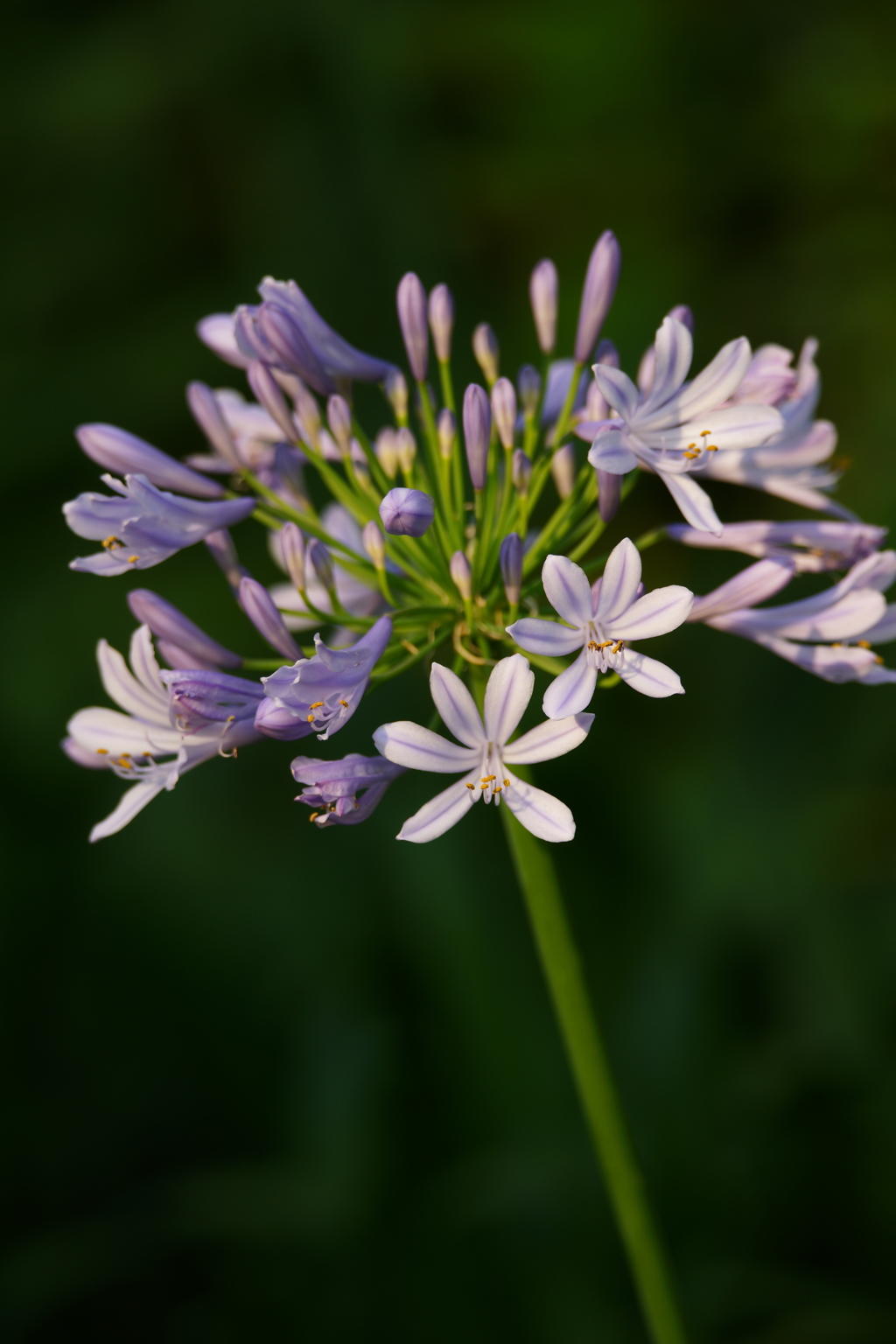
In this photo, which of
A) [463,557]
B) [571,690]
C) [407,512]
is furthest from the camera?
[463,557]

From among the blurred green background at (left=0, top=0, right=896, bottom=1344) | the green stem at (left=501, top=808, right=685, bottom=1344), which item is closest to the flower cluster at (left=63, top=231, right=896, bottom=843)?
the green stem at (left=501, top=808, right=685, bottom=1344)

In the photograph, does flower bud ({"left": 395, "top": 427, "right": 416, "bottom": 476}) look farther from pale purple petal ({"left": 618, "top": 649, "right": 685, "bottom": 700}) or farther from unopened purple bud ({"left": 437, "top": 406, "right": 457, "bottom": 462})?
pale purple petal ({"left": 618, "top": 649, "right": 685, "bottom": 700})

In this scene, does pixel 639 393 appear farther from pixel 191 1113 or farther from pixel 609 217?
pixel 609 217

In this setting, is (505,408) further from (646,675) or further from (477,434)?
(646,675)

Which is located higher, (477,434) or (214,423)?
(214,423)

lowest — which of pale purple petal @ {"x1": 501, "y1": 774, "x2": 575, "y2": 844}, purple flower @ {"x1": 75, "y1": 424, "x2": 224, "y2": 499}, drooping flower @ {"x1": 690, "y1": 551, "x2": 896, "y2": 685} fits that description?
pale purple petal @ {"x1": 501, "y1": 774, "x2": 575, "y2": 844}

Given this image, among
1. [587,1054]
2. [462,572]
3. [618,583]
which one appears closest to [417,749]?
[462,572]

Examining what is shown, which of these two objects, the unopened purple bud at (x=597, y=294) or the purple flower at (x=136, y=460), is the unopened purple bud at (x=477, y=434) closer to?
the unopened purple bud at (x=597, y=294)
